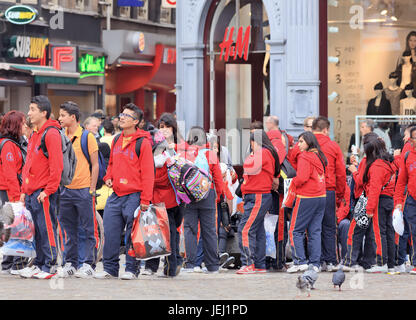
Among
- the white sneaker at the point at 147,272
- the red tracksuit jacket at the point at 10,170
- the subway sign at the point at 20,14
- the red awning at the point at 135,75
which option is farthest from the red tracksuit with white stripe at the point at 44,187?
the red awning at the point at 135,75

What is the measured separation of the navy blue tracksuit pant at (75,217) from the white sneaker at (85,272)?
0.08 metres

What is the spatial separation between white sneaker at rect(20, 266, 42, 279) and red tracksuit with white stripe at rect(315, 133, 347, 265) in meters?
3.69

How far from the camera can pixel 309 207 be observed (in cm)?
1294

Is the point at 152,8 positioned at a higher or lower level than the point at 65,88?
higher

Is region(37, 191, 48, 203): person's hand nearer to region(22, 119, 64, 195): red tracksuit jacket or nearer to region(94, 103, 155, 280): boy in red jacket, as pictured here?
region(22, 119, 64, 195): red tracksuit jacket

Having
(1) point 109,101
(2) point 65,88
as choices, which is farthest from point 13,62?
(1) point 109,101

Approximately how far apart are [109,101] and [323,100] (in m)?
17.6

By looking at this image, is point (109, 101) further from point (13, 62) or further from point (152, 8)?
point (13, 62)

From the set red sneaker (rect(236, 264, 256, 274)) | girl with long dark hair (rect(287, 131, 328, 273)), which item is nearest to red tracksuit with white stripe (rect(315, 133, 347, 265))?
girl with long dark hair (rect(287, 131, 328, 273))

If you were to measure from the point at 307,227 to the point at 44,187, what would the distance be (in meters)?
3.36

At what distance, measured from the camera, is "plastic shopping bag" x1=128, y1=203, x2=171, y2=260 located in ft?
37.8

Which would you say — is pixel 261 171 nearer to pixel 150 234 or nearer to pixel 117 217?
pixel 150 234

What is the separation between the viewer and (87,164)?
40.3 ft

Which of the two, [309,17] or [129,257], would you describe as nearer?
[129,257]
